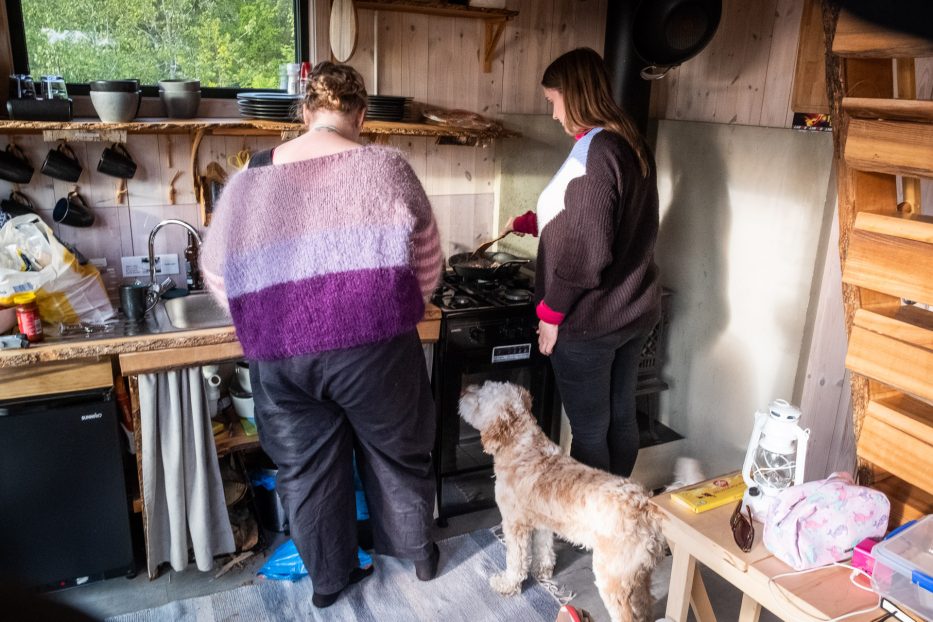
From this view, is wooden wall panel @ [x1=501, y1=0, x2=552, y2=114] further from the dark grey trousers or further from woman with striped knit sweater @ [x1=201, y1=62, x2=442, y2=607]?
the dark grey trousers

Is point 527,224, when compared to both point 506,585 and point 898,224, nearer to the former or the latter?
point 506,585

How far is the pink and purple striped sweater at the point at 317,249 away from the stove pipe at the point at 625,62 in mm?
1251

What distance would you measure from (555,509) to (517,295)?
888mm

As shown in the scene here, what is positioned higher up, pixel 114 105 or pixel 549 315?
pixel 114 105

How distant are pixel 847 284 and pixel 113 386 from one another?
1.91m

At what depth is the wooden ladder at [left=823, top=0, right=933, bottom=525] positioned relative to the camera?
1194 millimetres

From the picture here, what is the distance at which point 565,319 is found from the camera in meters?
2.26

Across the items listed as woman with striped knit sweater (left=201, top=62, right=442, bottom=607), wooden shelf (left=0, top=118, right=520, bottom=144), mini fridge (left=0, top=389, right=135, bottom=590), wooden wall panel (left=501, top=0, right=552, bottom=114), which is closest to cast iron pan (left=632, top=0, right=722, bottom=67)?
wooden wall panel (left=501, top=0, right=552, bottom=114)

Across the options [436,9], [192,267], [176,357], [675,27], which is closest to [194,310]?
[192,267]

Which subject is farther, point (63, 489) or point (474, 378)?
point (474, 378)

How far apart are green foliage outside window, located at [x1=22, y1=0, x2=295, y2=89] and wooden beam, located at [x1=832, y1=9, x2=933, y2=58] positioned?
2.02 meters

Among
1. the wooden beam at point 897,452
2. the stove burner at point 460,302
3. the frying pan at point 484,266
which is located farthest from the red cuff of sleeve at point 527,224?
the wooden beam at point 897,452

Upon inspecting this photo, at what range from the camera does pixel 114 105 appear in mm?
2242

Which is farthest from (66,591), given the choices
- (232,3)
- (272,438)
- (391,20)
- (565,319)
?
(391,20)
